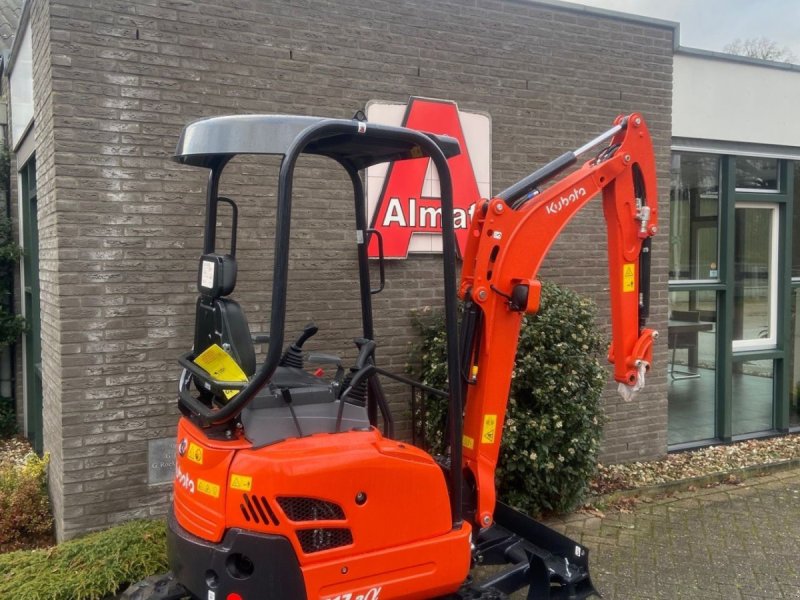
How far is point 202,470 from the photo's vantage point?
9.04ft

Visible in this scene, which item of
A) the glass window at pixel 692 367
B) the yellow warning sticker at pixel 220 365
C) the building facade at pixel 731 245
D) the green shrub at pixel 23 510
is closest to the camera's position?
the yellow warning sticker at pixel 220 365

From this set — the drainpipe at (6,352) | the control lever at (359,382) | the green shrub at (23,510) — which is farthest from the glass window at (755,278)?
the drainpipe at (6,352)

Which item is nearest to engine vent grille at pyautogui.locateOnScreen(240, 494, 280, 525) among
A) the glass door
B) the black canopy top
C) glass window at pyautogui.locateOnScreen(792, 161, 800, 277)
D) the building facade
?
the black canopy top

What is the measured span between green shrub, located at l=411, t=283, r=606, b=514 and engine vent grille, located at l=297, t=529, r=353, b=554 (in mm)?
2166

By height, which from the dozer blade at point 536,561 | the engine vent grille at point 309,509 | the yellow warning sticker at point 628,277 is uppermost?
the yellow warning sticker at point 628,277

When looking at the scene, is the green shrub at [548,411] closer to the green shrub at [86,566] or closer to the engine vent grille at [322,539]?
the green shrub at [86,566]

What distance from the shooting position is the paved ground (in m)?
4.26

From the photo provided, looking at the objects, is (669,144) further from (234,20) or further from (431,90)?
(234,20)

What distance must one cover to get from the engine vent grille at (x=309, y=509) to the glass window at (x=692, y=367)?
196 inches

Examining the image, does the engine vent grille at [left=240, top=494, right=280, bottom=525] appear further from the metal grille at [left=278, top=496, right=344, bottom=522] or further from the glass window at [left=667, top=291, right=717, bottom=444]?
the glass window at [left=667, top=291, right=717, bottom=444]

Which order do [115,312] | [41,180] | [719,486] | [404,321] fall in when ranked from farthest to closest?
1. [719,486]
2. [404,321]
3. [41,180]
4. [115,312]

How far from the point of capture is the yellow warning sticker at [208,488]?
2682 millimetres

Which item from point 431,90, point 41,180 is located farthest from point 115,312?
point 431,90

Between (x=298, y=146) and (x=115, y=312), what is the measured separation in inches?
97.6
